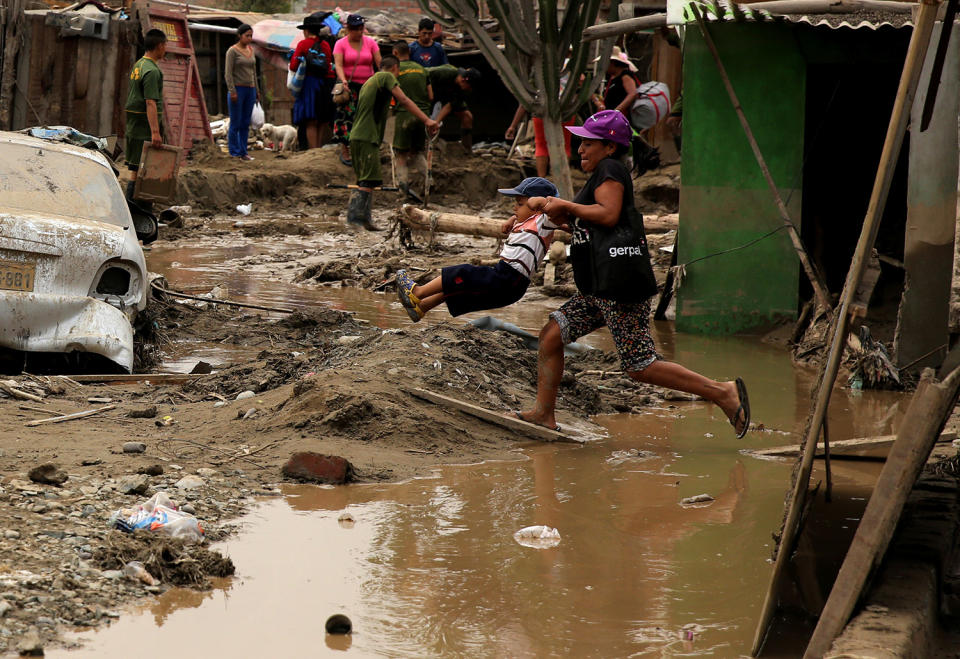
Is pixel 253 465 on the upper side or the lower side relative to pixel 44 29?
lower

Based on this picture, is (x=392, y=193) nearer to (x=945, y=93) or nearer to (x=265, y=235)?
(x=265, y=235)

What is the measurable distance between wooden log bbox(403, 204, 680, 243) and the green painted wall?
194cm

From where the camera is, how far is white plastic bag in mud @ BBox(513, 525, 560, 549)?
4711 millimetres

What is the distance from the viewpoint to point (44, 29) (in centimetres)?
1777

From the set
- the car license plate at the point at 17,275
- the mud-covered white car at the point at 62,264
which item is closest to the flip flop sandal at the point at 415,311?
the mud-covered white car at the point at 62,264

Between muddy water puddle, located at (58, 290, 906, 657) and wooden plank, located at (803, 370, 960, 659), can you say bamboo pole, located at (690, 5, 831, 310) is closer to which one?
muddy water puddle, located at (58, 290, 906, 657)

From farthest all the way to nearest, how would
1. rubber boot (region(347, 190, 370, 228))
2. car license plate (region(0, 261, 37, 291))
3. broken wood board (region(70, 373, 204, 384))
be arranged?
rubber boot (region(347, 190, 370, 228)), broken wood board (region(70, 373, 204, 384)), car license plate (region(0, 261, 37, 291))

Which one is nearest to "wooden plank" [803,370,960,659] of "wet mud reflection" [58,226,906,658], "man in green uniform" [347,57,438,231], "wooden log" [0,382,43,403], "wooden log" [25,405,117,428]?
"wet mud reflection" [58,226,906,658]

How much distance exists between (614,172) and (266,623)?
3171 millimetres

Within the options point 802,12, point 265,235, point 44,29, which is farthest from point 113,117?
point 802,12

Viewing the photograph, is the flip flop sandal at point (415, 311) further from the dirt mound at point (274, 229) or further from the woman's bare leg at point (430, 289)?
the dirt mound at point (274, 229)

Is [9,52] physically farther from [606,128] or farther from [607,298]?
[607,298]

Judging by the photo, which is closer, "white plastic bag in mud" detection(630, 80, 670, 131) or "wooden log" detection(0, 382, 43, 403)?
"wooden log" detection(0, 382, 43, 403)

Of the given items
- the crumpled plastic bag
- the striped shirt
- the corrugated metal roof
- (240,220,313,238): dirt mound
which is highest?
the corrugated metal roof
